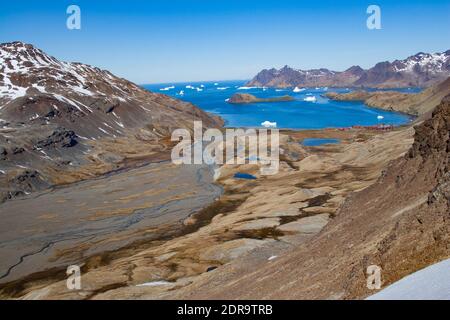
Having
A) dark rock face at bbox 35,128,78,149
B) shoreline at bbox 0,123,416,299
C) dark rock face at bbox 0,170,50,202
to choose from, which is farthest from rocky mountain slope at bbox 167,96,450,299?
dark rock face at bbox 35,128,78,149

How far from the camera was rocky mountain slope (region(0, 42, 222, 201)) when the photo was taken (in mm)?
106875

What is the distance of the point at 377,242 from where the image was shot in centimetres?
2645

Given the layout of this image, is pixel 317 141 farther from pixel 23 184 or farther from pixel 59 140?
pixel 23 184

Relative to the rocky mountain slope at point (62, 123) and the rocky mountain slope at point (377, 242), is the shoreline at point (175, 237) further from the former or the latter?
the rocky mountain slope at point (62, 123)

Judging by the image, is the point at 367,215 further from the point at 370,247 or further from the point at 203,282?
the point at 203,282

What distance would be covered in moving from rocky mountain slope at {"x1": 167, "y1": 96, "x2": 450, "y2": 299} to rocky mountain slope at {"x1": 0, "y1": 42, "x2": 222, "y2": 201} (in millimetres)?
74449

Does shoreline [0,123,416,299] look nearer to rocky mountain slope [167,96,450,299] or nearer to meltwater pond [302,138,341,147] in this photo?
rocky mountain slope [167,96,450,299]

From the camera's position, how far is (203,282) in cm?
3731

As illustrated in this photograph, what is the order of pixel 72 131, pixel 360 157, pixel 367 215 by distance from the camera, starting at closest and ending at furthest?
pixel 367 215
pixel 360 157
pixel 72 131

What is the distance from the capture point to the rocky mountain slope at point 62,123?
10688 centimetres

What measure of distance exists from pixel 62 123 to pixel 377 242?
130866 mm

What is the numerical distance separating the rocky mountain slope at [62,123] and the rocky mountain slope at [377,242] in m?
74.4
